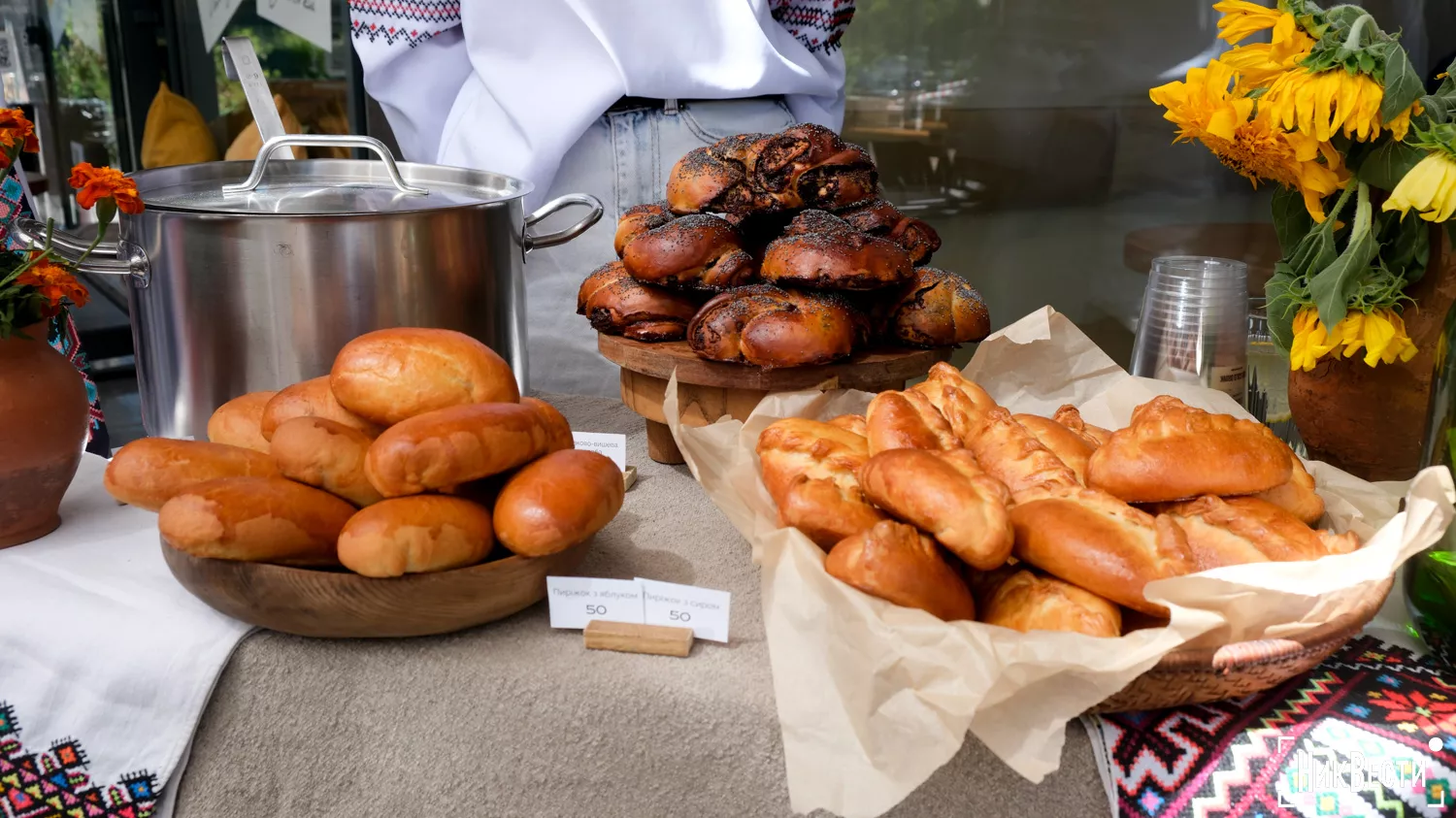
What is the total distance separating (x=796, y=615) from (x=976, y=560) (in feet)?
0.39

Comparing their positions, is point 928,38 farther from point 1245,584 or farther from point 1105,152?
point 1245,584

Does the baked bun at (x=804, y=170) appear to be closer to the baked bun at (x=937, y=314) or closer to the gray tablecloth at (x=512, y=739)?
the baked bun at (x=937, y=314)

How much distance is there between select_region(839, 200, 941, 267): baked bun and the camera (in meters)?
1.16

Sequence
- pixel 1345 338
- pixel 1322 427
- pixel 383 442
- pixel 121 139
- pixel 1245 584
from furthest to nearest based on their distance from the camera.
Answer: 1. pixel 121 139
2. pixel 1322 427
3. pixel 1345 338
4. pixel 383 442
5. pixel 1245 584

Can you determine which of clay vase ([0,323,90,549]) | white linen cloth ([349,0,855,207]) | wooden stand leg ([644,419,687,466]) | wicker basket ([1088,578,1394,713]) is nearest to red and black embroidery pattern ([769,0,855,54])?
white linen cloth ([349,0,855,207])

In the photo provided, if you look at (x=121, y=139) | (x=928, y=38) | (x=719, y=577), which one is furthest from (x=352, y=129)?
(x=719, y=577)

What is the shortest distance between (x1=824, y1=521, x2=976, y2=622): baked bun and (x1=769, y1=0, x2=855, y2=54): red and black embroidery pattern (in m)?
1.40

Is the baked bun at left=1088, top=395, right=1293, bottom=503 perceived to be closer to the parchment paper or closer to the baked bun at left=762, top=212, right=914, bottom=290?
the parchment paper

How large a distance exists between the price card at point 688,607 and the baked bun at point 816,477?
0.28 feet

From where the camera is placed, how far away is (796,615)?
2.20ft

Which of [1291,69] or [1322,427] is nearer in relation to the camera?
[1291,69]

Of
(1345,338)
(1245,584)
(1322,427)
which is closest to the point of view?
Result: (1245,584)

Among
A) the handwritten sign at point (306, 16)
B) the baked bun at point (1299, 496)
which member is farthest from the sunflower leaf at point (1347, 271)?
the handwritten sign at point (306, 16)

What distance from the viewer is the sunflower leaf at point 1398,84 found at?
2.51 feet
